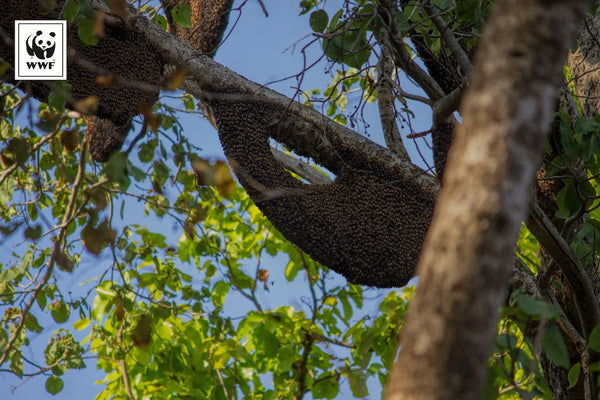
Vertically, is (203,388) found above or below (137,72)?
below

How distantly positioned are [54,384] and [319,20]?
198cm

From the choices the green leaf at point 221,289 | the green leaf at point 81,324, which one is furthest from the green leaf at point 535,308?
the green leaf at point 221,289

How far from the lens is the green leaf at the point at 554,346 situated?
49.8 inches

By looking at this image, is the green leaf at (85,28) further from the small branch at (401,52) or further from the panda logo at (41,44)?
the small branch at (401,52)

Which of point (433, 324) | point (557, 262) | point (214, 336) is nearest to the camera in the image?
point (433, 324)

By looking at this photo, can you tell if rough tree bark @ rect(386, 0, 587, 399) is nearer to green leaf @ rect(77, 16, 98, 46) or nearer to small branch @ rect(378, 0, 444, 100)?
small branch @ rect(378, 0, 444, 100)

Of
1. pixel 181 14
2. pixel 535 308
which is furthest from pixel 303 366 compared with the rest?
pixel 535 308

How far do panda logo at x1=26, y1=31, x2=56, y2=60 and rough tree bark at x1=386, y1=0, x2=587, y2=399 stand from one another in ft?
5.26

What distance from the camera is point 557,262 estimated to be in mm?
2477

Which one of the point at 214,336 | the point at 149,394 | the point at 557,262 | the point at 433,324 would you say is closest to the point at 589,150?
the point at 557,262

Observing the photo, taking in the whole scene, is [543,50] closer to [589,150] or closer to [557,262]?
[589,150]

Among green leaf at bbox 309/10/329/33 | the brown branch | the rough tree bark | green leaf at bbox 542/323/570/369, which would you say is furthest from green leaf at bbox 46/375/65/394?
the rough tree bark

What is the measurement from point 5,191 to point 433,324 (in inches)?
86.6

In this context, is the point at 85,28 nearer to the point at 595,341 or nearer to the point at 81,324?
the point at 595,341
